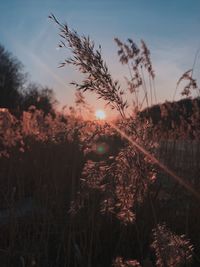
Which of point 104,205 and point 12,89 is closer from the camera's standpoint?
point 104,205

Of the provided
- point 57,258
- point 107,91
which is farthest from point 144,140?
point 57,258

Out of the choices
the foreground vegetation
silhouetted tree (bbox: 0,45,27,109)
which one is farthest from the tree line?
the foreground vegetation

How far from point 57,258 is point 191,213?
113 cm

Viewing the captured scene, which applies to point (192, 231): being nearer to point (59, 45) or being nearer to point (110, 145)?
→ point (59, 45)

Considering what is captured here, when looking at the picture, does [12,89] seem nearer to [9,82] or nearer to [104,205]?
[9,82]

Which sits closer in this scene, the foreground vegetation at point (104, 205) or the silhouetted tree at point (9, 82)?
the foreground vegetation at point (104, 205)

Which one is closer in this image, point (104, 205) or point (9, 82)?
point (104, 205)

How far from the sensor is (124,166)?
1836 millimetres

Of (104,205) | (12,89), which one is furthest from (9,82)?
(104,205)

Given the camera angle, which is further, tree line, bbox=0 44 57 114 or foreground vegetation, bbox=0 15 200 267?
tree line, bbox=0 44 57 114

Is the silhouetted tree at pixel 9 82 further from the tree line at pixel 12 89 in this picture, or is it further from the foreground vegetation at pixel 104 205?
the foreground vegetation at pixel 104 205

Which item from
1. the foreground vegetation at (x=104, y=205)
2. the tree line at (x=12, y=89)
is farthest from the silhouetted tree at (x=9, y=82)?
the foreground vegetation at (x=104, y=205)

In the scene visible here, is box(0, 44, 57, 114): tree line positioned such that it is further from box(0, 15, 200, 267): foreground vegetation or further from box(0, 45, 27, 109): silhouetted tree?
box(0, 15, 200, 267): foreground vegetation

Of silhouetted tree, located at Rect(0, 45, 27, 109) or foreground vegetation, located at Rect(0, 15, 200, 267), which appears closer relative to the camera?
foreground vegetation, located at Rect(0, 15, 200, 267)
